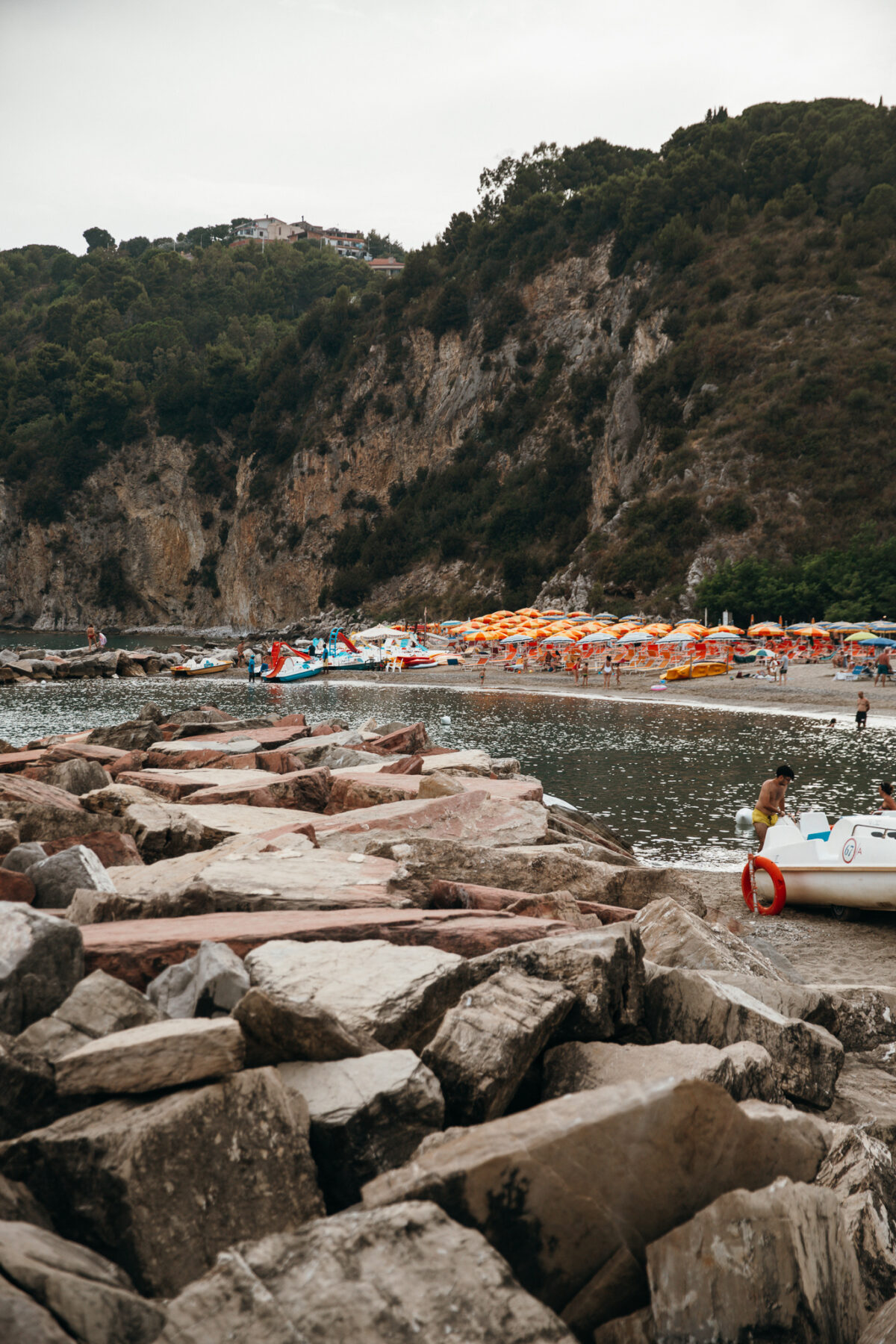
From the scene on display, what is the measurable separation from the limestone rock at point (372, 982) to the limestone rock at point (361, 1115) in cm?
37

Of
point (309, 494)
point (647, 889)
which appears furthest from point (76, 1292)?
point (309, 494)

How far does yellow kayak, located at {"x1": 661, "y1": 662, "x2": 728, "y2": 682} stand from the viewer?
41781 mm

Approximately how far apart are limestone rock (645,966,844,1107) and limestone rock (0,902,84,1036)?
278cm

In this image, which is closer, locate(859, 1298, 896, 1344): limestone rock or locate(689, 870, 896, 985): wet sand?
locate(859, 1298, 896, 1344): limestone rock

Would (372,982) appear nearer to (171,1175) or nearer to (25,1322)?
→ (171,1175)

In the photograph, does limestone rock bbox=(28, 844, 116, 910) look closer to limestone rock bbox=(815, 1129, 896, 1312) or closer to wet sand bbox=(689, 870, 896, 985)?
limestone rock bbox=(815, 1129, 896, 1312)

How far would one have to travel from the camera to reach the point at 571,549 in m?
72.1

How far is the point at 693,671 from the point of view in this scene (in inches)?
1663

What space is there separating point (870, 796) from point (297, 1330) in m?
17.5

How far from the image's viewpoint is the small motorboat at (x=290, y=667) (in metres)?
50.9

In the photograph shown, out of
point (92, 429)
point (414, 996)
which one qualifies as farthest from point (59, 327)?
point (414, 996)

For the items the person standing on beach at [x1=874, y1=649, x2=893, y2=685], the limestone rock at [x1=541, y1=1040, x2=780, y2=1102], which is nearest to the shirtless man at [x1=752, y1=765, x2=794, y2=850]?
the limestone rock at [x1=541, y1=1040, x2=780, y2=1102]

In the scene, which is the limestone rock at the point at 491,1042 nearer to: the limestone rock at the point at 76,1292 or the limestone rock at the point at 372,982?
the limestone rock at the point at 372,982

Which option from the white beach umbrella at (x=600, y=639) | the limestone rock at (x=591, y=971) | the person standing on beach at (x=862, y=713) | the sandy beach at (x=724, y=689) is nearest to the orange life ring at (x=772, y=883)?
the limestone rock at (x=591, y=971)
